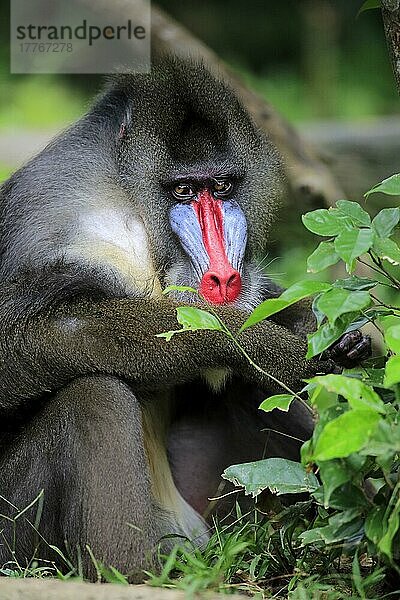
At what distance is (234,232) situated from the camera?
13.9 feet

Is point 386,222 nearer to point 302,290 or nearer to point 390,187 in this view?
point 390,187

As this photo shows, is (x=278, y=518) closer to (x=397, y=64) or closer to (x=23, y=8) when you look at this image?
(x=397, y=64)

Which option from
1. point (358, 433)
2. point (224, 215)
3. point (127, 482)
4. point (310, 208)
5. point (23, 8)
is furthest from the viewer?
point (23, 8)

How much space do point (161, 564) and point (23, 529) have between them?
0.53 meters

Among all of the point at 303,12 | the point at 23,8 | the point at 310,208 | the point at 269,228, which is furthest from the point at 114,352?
the point at 303,12

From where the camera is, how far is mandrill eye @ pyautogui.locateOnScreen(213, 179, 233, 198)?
4359 millimetres

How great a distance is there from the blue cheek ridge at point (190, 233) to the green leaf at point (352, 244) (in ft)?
3.58

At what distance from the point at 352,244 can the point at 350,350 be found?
87cm

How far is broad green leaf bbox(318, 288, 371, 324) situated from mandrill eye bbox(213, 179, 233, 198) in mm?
1429

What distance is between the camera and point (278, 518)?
3838mm

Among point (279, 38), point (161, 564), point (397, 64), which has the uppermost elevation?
point (279, 38)

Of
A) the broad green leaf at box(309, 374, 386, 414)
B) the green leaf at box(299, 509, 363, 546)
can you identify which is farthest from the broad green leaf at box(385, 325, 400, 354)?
the green leaf at box(299, 509, 363, 546)

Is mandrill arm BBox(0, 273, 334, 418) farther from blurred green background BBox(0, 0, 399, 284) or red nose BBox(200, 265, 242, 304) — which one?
blurred green background BBox(0, 0, 399, 284)

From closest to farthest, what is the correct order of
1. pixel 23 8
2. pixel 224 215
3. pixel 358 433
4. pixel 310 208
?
pixel 358 433
pixel 224 215
pixel 310 208
pixel 23 8
